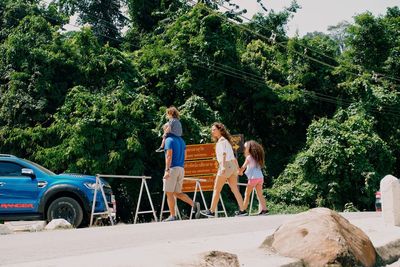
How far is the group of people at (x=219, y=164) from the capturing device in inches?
494

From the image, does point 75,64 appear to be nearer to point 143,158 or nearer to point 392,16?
point 143,158

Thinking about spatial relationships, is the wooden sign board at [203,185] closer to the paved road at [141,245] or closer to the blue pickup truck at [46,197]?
the blue pickup truck at [46,197]

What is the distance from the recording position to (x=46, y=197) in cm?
1325

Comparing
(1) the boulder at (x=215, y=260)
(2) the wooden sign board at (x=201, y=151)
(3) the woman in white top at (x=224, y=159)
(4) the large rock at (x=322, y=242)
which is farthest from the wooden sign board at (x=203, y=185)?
(1) the boulder at (x=215, y=260)

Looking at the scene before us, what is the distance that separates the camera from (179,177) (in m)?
12.7

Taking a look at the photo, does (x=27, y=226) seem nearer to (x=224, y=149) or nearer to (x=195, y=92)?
(x=224, y=149)

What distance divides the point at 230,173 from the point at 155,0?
920 inches

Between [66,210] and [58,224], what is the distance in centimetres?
107

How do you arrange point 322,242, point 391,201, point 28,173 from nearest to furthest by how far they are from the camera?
point 322,242, point 391,201, point 28,173

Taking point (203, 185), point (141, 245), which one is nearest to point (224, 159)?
point (141, 245)

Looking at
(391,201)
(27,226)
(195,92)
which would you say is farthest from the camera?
(195,92)

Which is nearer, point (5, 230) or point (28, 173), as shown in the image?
point (5, 230)

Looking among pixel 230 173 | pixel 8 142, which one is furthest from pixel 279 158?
pixel 230 173

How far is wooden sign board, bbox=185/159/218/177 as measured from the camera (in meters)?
20.8
